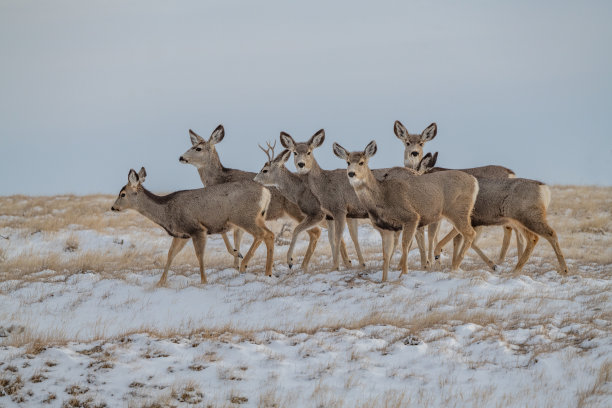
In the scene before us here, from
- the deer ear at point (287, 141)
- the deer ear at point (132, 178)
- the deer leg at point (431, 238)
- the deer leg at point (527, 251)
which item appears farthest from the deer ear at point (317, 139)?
the deer leg at point (527, 251)

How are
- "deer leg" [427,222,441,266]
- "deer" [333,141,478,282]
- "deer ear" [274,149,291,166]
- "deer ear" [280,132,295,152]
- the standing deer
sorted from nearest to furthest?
"deer" [333,141,478,282]
the standing deer
"deer leg" [427,222,441,266]
"deer ear" [280,132,295,152]
"deer ear" [274,149,291,166]

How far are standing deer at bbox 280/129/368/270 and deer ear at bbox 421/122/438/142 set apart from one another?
2.61 metres

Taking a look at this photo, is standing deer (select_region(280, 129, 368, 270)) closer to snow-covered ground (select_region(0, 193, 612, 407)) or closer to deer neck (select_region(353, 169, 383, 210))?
deer neck (select_region(353, 169, 383, 210))

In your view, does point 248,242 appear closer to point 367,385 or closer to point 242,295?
point 242,295

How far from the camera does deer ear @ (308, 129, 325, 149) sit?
1495cm

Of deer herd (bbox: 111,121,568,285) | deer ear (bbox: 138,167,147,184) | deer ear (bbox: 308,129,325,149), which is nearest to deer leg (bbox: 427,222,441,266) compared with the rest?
deer herd (bbox: 111,121,568,285)

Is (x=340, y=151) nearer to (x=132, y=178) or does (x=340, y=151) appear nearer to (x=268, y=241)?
(x=268, y=241)

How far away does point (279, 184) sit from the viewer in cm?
1530

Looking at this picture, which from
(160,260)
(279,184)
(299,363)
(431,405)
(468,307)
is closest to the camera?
(431,405)

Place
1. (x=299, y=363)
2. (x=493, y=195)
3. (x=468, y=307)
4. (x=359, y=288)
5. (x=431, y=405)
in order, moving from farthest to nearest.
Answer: (x=493, y=195)
(x=359, y=288)
(x=468, y=307)
(x=299, y=363)
(x=431, y=405)

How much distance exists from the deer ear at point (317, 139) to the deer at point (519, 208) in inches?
132

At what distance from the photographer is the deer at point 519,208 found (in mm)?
13711

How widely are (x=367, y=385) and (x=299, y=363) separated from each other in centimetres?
101

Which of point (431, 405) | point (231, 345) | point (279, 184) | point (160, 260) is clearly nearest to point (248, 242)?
point (160, 260)
